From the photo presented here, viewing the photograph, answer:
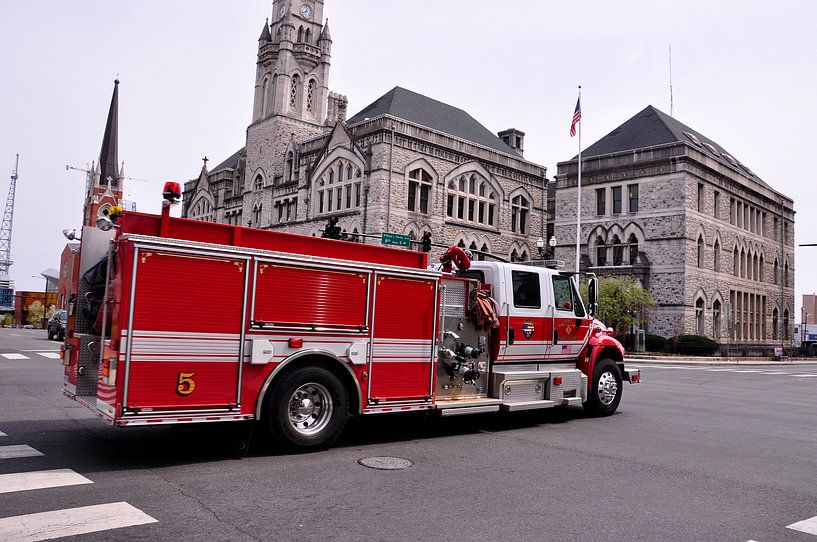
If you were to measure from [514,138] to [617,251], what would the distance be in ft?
67.7

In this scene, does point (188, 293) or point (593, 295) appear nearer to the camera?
point (188, 293)

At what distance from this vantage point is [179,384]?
7.21m

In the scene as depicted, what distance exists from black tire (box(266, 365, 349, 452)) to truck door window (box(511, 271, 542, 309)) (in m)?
3.73

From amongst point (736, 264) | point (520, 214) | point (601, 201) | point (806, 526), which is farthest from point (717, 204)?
point (806, 526)

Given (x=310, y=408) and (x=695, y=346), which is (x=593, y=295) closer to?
(x=310, y=408)

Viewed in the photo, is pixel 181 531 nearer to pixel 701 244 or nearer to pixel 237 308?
pixel 237 308

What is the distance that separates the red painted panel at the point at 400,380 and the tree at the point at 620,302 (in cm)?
3400

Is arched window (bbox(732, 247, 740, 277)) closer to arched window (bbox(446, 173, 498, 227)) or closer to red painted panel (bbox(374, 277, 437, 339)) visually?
arched window (bbox(446, 173, 498, 227))

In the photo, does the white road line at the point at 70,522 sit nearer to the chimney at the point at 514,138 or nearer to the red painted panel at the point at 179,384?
the red painted panel at the point at 179,384

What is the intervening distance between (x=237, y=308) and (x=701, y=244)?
150ft

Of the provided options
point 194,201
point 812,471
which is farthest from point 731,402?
point 194,201

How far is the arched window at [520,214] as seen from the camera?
5433cm

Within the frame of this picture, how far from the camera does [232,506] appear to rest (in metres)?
5.79

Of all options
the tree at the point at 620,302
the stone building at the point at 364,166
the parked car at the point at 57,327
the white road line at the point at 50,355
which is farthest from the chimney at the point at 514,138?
the white road line at the point at 50,355
